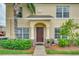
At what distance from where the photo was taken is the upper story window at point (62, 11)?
38.4 meters

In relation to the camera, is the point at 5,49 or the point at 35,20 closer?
the point at 5,49

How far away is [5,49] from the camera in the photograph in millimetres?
32531

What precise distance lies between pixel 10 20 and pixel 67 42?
7962 mm

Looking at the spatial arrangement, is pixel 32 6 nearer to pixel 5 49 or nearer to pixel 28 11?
pixel 28 11

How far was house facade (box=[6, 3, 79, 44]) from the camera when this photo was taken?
3788cm

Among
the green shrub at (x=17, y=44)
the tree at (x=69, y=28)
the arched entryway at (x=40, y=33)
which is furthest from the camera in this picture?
the arched entryway at (x=40, y=33)

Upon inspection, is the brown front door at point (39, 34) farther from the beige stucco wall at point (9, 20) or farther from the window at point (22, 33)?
the beige stucco wall at point (9, 20)

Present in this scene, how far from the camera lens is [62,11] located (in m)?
38.7

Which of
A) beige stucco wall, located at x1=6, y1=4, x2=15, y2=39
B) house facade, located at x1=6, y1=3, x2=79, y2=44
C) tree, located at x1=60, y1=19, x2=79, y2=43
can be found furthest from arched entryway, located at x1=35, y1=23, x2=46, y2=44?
tree, located at x1=60, y1=19, x2=79, y2=43

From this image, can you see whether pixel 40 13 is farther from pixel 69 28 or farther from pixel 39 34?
pixel 69 28

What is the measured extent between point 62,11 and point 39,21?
3.38 meters

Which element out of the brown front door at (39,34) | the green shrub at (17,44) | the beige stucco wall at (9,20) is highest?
the beige stucco wall at (9,20)

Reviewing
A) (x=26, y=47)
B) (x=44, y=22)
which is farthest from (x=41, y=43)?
(x=26, y=47)

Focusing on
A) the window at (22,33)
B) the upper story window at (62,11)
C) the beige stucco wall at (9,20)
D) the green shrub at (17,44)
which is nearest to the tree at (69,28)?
the upper story window at (62,11)
